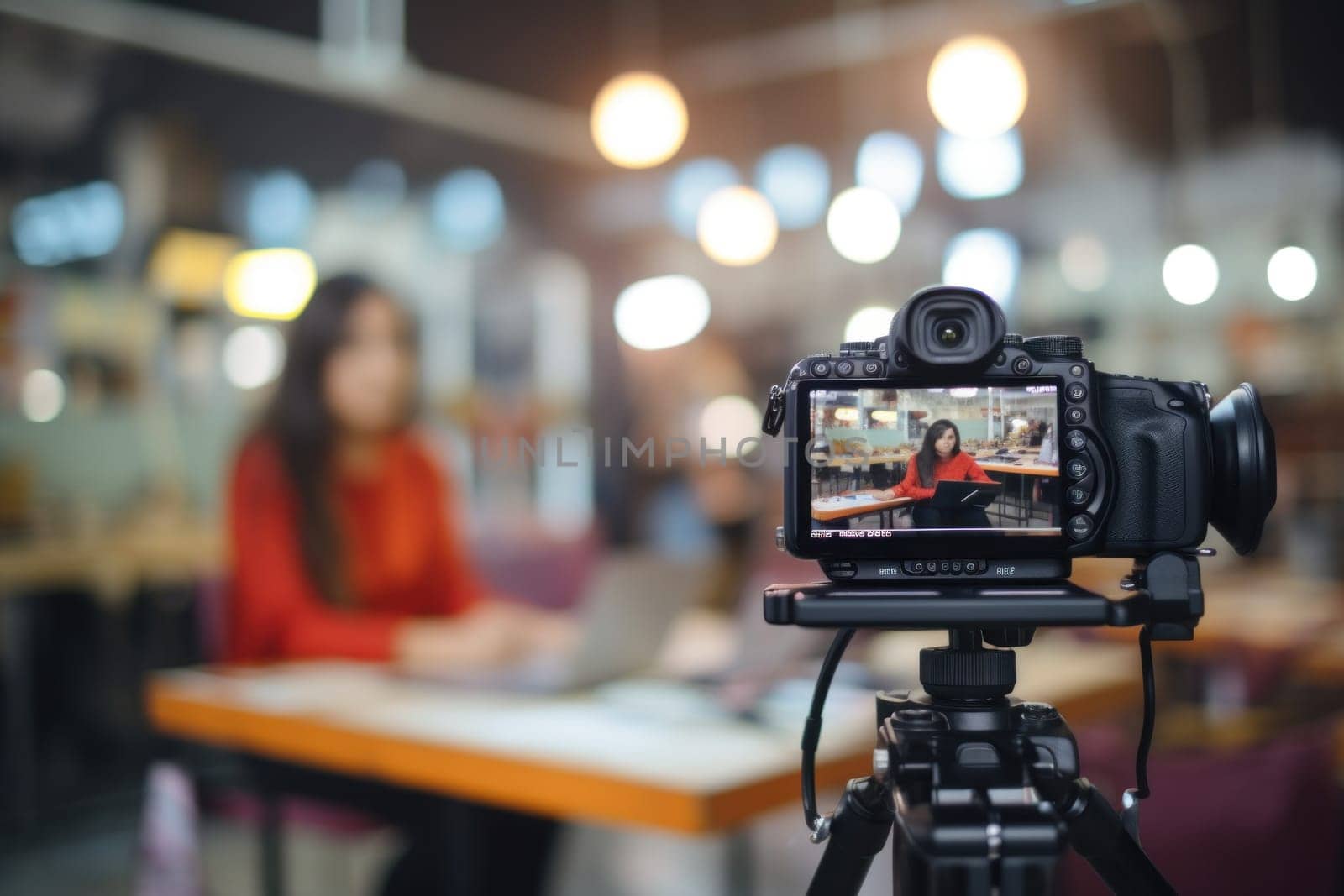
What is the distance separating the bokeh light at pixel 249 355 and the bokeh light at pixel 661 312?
5.09 ft

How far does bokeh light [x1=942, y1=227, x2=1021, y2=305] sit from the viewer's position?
316cm

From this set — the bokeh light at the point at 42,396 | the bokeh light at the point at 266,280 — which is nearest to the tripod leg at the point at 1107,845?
the bokeh light at the point at 266,280

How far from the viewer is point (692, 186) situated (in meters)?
4.79

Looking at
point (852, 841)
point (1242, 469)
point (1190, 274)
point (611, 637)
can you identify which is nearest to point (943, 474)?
point (1242, 469)

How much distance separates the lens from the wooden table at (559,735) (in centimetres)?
135

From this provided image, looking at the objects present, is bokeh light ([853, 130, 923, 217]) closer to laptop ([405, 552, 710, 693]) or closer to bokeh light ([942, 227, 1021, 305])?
bokeh light ([942, 227, 1021, 305])

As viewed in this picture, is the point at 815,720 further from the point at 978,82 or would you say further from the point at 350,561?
the point at 978,82

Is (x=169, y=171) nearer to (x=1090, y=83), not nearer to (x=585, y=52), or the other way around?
(x=585, y=52)

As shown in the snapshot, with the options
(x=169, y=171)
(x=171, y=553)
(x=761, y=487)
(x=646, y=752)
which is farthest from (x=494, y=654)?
(x=169, y=171)

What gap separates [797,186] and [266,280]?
205 centimetres

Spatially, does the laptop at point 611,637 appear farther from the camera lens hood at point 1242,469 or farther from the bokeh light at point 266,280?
the bokeh light at point 266,280

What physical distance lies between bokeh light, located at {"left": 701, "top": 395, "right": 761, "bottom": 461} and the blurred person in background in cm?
62

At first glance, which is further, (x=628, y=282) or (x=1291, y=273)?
(x=628, y=282)

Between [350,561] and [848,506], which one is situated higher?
[848,506]
